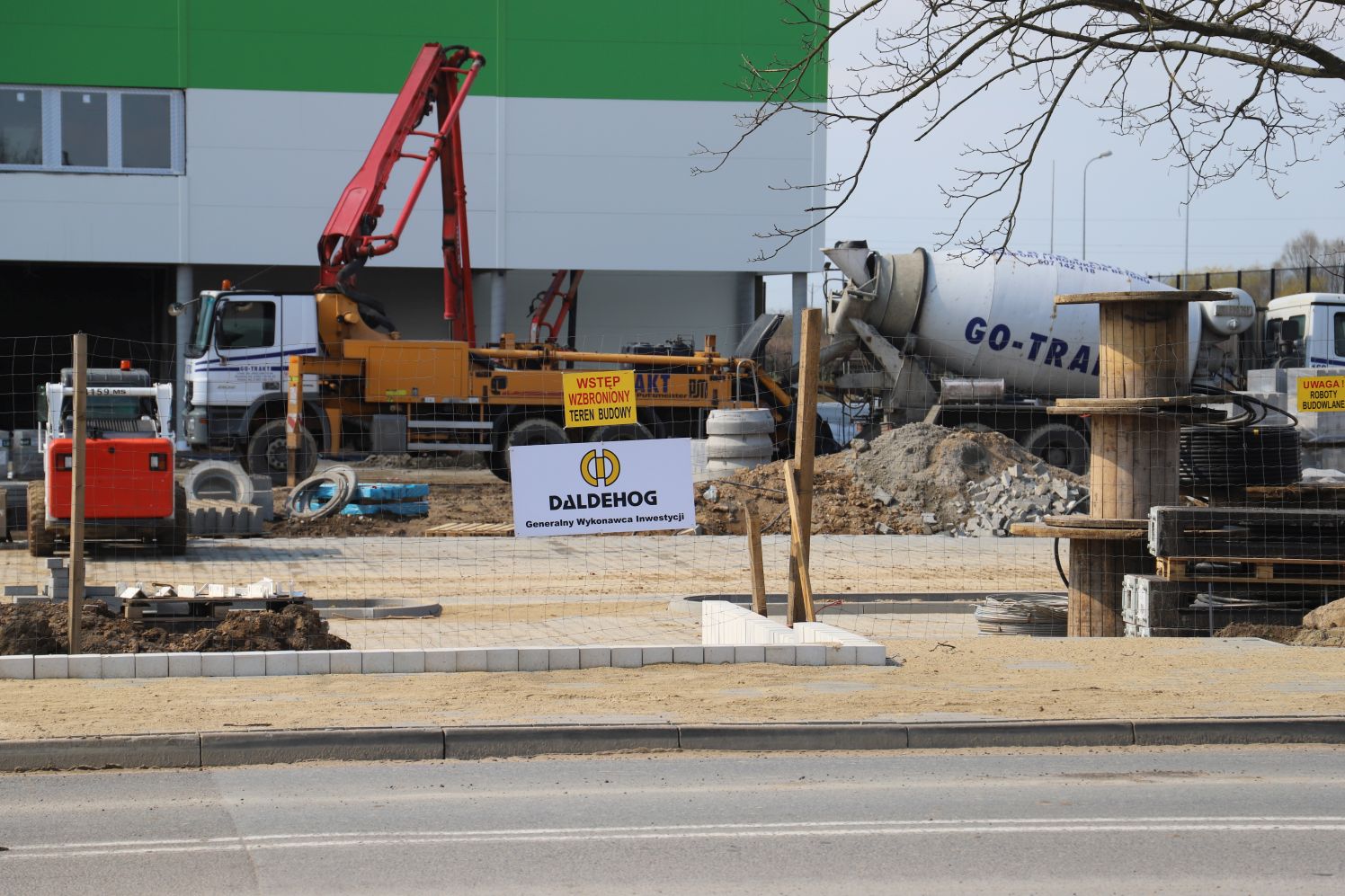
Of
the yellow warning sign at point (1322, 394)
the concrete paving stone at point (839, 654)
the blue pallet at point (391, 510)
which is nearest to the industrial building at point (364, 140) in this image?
the blue pallet at point (391, 510)

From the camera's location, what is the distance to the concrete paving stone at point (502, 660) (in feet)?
31.9

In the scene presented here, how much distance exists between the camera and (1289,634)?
11.6 meters

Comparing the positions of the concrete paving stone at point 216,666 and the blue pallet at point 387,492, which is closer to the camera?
the concrete paving stone at point 216,666

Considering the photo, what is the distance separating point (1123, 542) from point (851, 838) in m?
6.73

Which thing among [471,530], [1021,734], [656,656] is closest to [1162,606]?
[1021,734]

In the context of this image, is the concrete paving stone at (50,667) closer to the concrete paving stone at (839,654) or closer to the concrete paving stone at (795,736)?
the concrete paving stone at (795,736)

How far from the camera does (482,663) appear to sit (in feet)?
32.0

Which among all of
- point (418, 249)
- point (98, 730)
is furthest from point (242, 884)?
point (418, 249)

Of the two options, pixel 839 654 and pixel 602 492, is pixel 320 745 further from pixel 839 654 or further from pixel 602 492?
pixel 602 492

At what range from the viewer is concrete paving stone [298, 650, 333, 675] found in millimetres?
9594

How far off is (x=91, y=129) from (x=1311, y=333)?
1065 inches

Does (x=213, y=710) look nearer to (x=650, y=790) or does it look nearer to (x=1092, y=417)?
(x=650, y=790)

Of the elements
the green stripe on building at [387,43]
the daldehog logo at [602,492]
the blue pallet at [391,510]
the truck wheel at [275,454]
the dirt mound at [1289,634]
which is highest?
the green stripe on building at [387,43]

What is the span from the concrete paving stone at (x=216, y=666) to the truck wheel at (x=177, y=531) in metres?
8.66
